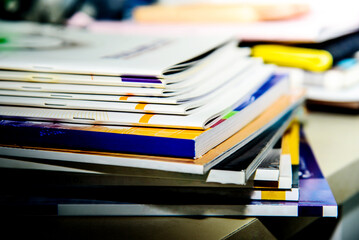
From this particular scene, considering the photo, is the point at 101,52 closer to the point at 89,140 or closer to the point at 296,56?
the point at 89,140

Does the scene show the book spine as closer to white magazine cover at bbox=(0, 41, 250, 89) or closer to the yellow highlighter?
white magazine cover at bbox=(0, 41, 250, 89)

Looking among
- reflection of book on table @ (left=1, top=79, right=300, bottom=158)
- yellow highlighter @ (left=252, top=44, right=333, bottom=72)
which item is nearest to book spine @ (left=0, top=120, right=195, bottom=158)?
reflection of book on table @ (left=1, top=79, right=300, bottom=158)

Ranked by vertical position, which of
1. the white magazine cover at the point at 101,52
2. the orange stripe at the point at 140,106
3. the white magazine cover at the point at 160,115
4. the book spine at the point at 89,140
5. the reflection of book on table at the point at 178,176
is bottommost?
the reflection of book on table at the point at 178,176

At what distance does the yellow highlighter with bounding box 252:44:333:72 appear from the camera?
2.09ft

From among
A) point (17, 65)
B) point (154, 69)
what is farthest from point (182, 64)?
point (17, 65)

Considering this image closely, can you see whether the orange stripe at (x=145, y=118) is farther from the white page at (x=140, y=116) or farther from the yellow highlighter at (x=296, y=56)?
the yellow highlighter at (x=296, y=56)

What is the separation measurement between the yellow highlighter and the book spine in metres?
0.37

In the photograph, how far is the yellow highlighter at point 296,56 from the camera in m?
0.64

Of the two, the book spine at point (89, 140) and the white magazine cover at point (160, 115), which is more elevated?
the white magazine cover at point (160, 115)

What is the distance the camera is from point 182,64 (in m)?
0.42

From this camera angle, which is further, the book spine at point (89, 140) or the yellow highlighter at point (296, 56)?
the yellow highlighter at point (296, 56)

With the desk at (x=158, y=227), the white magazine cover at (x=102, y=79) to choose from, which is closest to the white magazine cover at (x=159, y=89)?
the white magazine cover at (x=102, y=79)

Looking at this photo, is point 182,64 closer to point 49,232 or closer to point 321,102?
point 49,232

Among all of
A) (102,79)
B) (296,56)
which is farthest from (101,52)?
(296,56)
